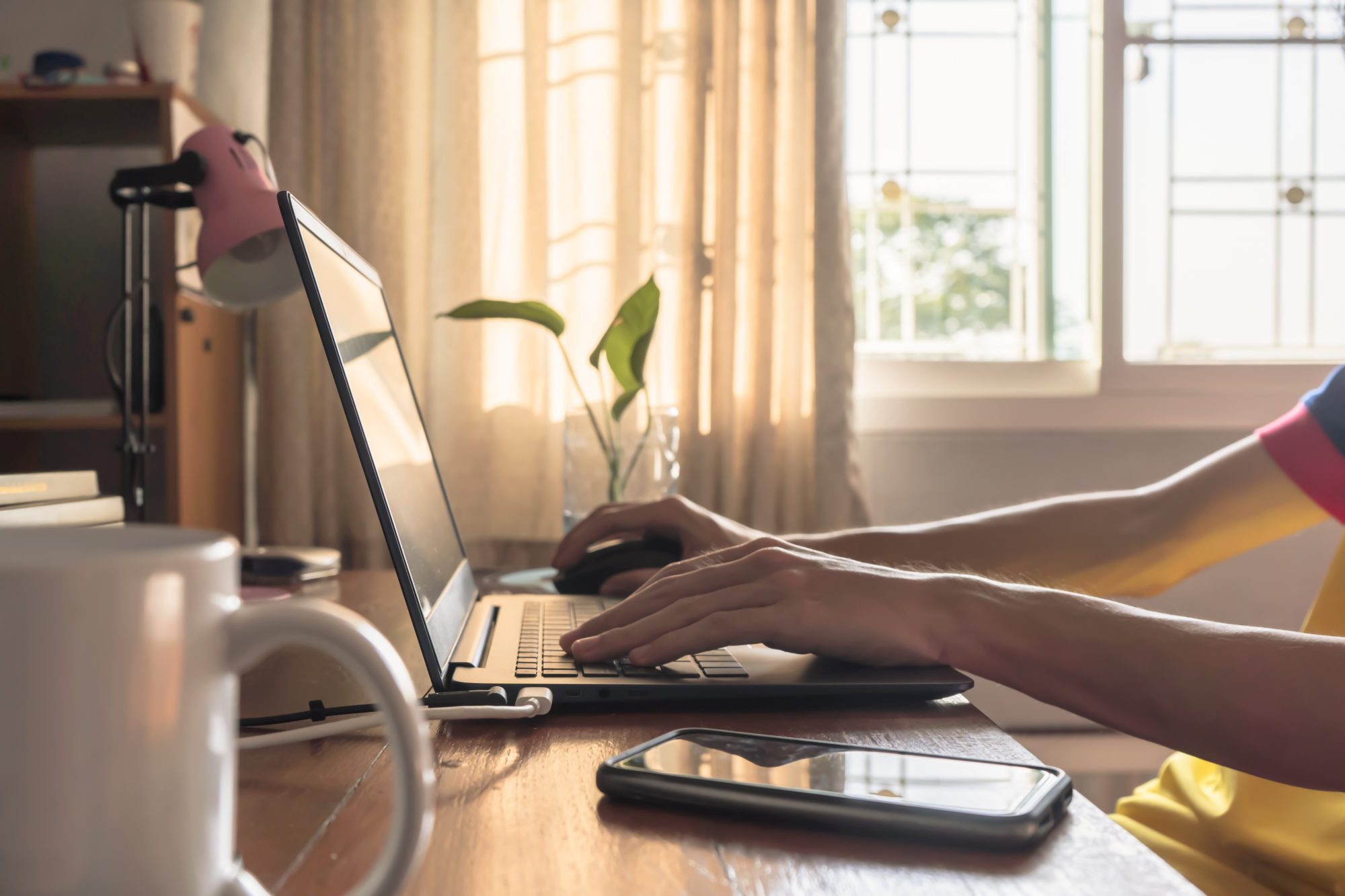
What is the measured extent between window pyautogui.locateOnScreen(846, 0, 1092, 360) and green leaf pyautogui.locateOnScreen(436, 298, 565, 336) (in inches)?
33.2

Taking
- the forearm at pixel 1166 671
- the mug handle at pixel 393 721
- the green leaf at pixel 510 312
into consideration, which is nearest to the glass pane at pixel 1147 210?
the green leaf at pixel 510 312

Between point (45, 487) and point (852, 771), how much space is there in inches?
22.8

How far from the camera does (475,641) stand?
70 centimetres

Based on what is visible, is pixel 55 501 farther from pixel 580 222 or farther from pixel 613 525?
pixel 580 222

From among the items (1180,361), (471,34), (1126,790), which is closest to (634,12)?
(471,34)

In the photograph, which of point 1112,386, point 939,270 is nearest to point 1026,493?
point 1112,386

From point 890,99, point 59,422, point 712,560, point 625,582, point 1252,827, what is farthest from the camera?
point 890,99

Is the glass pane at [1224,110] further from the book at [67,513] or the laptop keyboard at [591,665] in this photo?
the book at [67,513]

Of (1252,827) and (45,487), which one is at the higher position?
(45,487)

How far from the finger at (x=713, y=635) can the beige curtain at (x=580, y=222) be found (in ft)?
4.00

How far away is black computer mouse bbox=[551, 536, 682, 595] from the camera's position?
3.19 feet

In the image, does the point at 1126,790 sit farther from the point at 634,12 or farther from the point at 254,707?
the point at 254,707

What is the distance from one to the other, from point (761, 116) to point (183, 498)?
1165mm

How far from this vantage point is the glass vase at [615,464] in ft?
4.67
